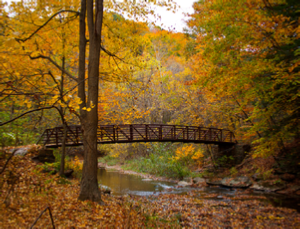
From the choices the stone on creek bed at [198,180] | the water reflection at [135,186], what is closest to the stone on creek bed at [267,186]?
the stone on creek bed at [198,180]

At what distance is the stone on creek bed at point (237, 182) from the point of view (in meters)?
11.2

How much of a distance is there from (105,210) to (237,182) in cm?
986

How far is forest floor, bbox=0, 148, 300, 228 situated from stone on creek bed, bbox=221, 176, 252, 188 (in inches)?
94.3

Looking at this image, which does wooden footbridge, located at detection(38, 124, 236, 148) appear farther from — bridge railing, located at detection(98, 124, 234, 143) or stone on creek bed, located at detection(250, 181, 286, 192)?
stone on creek bed, located at detection(250, 181, 286, 192)

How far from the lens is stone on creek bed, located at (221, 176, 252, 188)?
11.2m

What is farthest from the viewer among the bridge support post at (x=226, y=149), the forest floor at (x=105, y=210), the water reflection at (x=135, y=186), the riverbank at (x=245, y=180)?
the bridge support post at (x=226, y=149)

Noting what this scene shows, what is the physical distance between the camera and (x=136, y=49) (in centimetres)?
683

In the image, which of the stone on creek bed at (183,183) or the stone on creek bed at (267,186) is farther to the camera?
the stone on creek bed at (183,183)

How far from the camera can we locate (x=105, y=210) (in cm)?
463

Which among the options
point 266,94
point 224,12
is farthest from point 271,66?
point 224,12

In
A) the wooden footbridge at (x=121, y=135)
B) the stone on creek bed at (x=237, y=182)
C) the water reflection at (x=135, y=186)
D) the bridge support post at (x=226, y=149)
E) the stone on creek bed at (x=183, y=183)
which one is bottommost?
the stone on creek bed at (x=183, y=183)

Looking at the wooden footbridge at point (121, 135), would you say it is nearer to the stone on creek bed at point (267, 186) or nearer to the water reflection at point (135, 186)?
the water reflection at point (135, 186)

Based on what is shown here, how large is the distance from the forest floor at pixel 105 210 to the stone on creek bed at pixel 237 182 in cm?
240

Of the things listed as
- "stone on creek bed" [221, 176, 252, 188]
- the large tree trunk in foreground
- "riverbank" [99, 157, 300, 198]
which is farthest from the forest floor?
"stone on creek bed" [221, 176, 252, 188]
